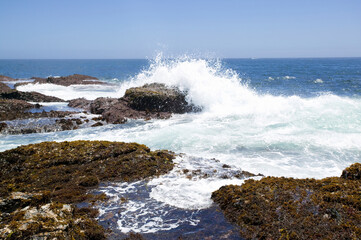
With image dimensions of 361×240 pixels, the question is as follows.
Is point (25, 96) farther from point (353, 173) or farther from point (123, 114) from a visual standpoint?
point (353, 173)

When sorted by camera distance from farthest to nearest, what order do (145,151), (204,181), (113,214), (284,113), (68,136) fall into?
(284,113) → (68,136) → (145,151) → (204,181) → (113,214)

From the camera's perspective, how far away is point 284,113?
18.2 meters

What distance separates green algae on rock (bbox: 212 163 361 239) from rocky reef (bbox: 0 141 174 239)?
297cm

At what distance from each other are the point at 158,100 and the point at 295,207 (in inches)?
584

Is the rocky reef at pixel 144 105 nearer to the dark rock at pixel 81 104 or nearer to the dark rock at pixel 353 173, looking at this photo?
the dark rock at pixel 81 104

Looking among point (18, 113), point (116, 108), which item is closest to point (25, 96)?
point (18, 113)

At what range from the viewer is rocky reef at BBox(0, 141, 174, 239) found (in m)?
4.83

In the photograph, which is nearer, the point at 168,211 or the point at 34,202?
the point at 34,202

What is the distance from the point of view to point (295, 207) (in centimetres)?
558

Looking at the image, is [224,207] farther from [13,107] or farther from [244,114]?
[13,107]

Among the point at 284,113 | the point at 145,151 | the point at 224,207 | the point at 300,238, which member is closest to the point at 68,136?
the point at 145,151

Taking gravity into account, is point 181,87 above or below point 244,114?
above

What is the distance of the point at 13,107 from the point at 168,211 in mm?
17326

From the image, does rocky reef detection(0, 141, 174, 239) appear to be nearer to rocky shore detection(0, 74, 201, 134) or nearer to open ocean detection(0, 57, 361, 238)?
open ocean detection(0, 57, 361, 238)
